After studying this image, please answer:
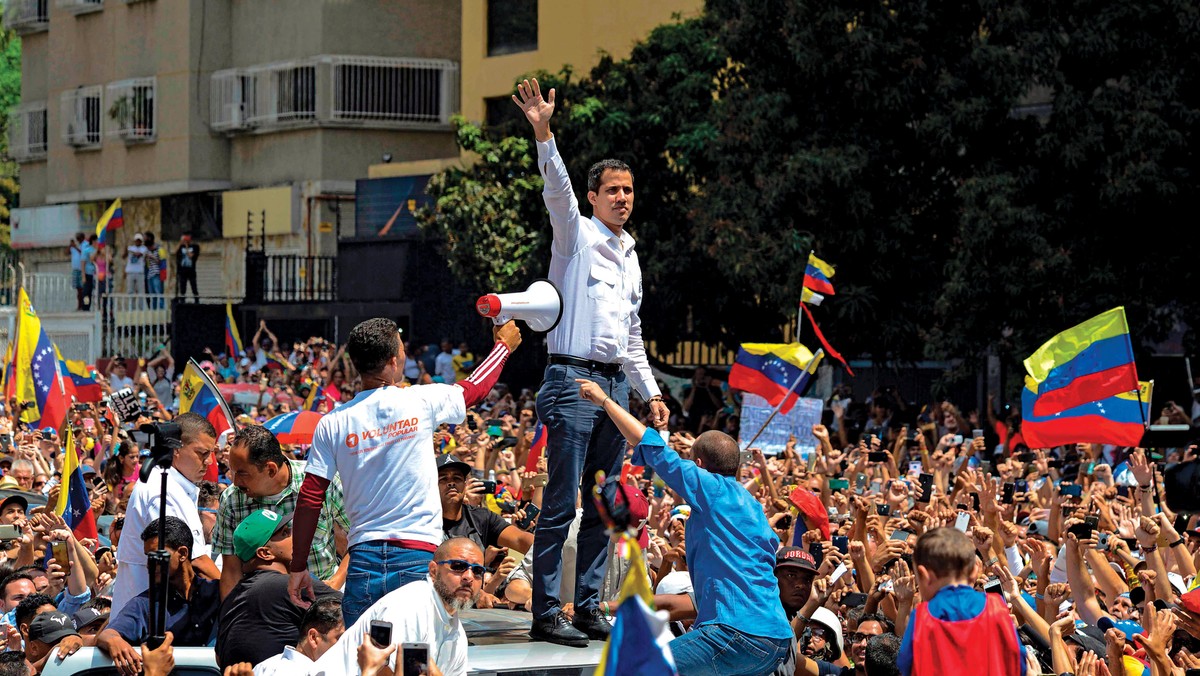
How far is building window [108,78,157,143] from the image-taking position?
3988cm

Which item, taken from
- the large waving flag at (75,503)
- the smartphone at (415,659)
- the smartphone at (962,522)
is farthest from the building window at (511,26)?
the smartphone at (415,659)

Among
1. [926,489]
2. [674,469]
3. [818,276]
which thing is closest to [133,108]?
[818,276]

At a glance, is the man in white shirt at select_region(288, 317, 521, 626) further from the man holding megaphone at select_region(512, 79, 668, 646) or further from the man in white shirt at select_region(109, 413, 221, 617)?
the man in white shirt at select_region(109, 413, 221, 617)

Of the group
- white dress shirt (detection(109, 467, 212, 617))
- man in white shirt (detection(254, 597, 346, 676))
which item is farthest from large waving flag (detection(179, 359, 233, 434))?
man in white shirt (detection(254, 597, 346, 676))

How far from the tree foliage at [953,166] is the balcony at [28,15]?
23975 mm

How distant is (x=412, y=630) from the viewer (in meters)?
6.48

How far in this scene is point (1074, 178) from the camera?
2006 centimetres

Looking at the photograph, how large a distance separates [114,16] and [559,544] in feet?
116

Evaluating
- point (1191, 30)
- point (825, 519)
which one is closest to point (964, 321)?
point (1191, 30)

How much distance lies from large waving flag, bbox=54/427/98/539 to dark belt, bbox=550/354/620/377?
490 cm

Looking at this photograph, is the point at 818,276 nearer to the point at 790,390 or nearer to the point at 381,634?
the point at 790,390

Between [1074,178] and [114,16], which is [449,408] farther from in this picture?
[114,16]

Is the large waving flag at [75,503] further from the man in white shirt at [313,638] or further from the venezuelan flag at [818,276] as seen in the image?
the venezuelan flag at [818,276]

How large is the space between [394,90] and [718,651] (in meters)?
30.9
